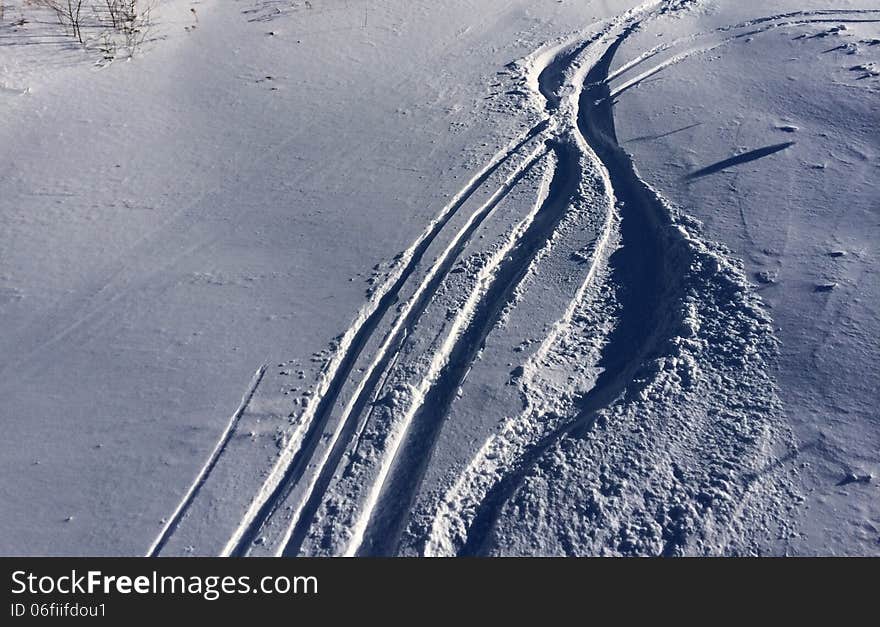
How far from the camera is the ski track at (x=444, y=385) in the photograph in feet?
9.48

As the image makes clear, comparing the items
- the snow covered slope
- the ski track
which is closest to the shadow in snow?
the snow covered slope

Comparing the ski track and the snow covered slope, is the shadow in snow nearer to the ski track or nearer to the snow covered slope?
the snow covered slope

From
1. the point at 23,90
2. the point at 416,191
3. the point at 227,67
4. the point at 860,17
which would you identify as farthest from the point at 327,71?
the point at 860,17

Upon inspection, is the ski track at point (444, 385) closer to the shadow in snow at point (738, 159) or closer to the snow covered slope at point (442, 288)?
the snow covered slope at point (442, 288)

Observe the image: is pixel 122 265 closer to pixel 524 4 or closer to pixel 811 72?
pixel 524 4

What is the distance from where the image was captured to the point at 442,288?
3.75 m

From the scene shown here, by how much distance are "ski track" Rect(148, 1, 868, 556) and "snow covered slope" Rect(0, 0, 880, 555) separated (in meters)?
0.01

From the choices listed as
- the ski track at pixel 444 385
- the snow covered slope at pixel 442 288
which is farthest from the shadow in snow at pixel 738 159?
the ski track at pixel 444 385

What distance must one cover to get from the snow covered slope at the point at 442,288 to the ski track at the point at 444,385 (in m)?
0.01

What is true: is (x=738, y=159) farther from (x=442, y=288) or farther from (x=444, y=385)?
(x=444, y=385)

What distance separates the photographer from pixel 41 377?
11.2 feet

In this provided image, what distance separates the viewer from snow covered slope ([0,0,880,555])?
292cm

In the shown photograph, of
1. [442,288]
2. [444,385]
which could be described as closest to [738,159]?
[442,288]

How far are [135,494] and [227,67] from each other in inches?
137
